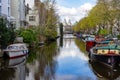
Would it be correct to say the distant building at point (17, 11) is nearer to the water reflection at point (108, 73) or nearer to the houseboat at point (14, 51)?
the houseboat at point (14, 51)

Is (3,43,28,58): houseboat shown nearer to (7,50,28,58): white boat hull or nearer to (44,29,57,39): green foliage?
(7,50,28,58): white boat hull

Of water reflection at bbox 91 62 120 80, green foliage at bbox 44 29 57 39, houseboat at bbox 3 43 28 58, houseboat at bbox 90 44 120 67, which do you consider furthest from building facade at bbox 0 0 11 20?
water reflection at bbox 91 62 120 80

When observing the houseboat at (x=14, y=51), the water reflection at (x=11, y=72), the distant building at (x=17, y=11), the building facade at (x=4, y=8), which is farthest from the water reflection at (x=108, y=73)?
the distant building at (x=17, y=11)

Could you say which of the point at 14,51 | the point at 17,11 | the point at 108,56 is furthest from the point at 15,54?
the point at 17,11

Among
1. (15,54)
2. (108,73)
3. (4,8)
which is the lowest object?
(108,73)

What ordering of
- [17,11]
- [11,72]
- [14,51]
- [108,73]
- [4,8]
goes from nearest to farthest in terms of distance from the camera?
[108,73], [11,72], [14,51], [4,8], [17,11]

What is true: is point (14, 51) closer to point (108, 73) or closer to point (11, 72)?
point (11, 72)

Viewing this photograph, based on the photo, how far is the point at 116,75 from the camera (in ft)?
86.5

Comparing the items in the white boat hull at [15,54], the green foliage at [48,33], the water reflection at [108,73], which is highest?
the green foliage at [48,33]

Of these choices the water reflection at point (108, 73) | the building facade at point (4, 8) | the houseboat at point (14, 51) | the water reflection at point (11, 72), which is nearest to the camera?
the water reflection at point (11, 72)

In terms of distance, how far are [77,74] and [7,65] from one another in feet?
27.0

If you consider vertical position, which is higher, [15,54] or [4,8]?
[4,8]

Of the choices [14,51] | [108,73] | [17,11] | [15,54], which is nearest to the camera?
[108,73]

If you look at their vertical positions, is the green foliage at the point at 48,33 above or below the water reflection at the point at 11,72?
above
